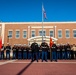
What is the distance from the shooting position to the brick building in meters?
42.1

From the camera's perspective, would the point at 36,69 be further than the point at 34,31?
No

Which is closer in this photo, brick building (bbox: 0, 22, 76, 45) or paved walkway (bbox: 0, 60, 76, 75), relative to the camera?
paved walkway (bbox: 0, 60, 76, 75)

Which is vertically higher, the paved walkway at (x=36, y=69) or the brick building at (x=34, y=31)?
the brick building at (x=34, y=31)

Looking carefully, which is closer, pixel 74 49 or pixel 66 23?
pixel 74 49

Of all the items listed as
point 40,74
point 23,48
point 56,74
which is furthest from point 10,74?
point 23,48

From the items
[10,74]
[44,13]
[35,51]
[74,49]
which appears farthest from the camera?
[44,13]

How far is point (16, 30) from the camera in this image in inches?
1695

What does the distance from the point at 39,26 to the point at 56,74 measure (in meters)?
35.2

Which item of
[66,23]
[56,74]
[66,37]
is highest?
[66,23]

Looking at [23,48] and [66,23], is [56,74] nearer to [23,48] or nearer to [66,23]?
[23,48]

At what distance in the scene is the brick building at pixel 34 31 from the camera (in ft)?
138

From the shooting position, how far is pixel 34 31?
141 feet

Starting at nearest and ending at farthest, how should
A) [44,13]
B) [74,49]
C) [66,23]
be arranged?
1. [74,49]
2. [44,13]
3. [66,23]

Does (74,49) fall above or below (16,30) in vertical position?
below
